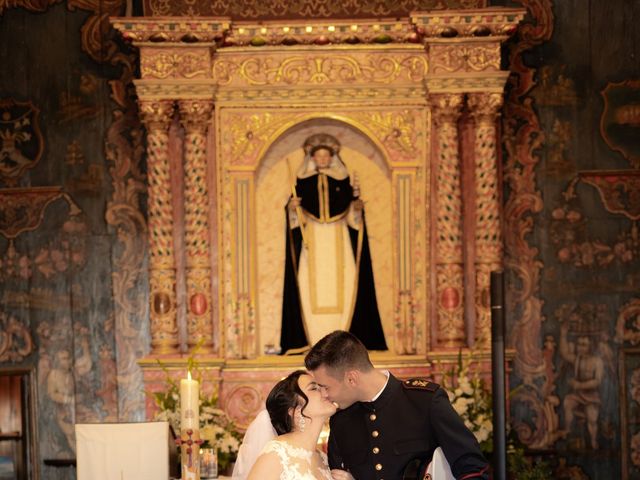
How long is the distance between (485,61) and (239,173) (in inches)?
97.9

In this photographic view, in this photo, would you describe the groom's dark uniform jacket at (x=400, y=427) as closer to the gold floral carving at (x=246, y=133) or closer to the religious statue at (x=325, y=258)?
the religious statue at (x=325, y=258)

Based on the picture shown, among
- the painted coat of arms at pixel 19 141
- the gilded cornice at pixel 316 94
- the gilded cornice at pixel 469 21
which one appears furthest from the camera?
the painted coat of arms at pixel 19 141

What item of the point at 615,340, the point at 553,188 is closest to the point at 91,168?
the point at 553,188

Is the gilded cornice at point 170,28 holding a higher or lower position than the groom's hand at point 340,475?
higher

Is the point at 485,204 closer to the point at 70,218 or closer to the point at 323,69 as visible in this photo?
the point at 323,69

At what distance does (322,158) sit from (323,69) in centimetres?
83

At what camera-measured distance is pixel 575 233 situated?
11.0m

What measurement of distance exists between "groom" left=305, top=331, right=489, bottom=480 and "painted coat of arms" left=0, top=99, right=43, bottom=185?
242 inches

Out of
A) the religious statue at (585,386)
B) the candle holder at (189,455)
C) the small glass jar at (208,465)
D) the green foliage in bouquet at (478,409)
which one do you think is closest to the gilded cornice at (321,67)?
the green foliage in bouquet at (478,409)

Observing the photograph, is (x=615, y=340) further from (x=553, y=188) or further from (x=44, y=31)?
(x=44, y=31)

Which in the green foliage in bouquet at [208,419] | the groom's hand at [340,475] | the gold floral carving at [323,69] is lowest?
the green foliage in bouquet at [208,419]

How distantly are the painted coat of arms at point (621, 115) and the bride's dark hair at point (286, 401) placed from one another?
6.25 metres

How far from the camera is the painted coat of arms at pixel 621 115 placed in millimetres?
11016

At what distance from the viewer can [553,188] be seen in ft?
36.3
